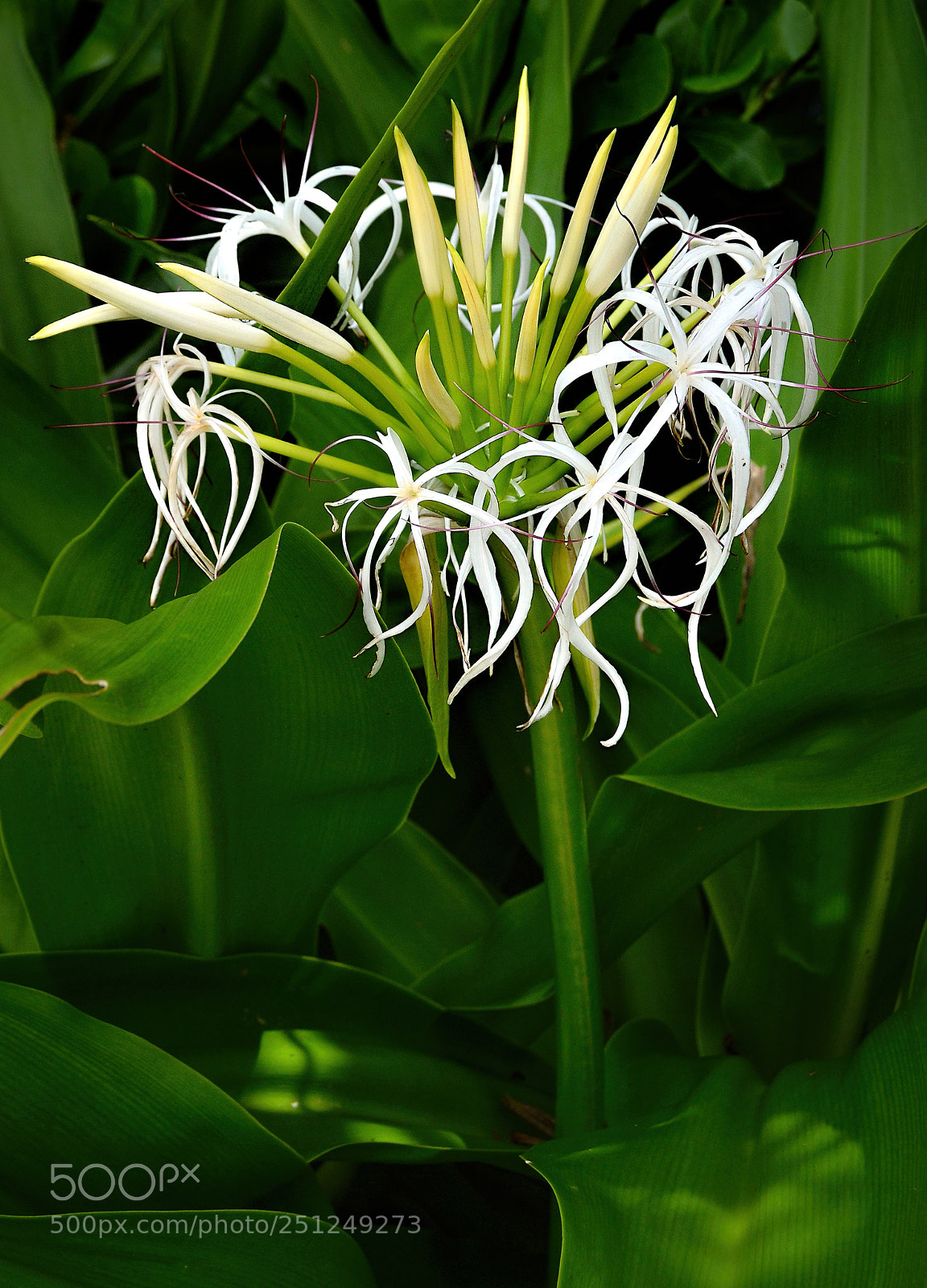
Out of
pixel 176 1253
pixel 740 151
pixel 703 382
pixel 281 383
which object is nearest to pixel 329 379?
pixel 281 383

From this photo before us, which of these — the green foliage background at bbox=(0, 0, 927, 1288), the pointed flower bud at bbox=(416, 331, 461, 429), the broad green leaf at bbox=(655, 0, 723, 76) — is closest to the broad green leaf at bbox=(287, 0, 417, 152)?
the green foliage background at bbox=(0, 0, 927, 1288)

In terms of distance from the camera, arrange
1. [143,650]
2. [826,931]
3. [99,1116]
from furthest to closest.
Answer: [826,931] < [99,1116] < [143,650]

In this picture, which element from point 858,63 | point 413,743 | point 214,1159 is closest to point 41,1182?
point 214,1159

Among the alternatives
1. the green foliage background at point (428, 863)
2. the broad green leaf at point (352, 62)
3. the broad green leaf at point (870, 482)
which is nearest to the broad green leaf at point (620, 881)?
the green foliage background at point (428, 863)

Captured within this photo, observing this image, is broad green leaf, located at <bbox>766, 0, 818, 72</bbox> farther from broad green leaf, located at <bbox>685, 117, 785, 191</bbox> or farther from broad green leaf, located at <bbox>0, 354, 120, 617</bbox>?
broad green leaf, located at <bbox>0, 354, 120, 617</bbox>

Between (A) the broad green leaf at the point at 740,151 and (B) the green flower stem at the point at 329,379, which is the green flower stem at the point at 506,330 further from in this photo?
(A) the broad green leaf at the point at 740,151

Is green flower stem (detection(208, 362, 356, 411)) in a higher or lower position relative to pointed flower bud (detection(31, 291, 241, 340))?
lower

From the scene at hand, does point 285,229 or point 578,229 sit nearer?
point 578,229

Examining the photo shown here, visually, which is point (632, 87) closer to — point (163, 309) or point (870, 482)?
point (870, 482)
